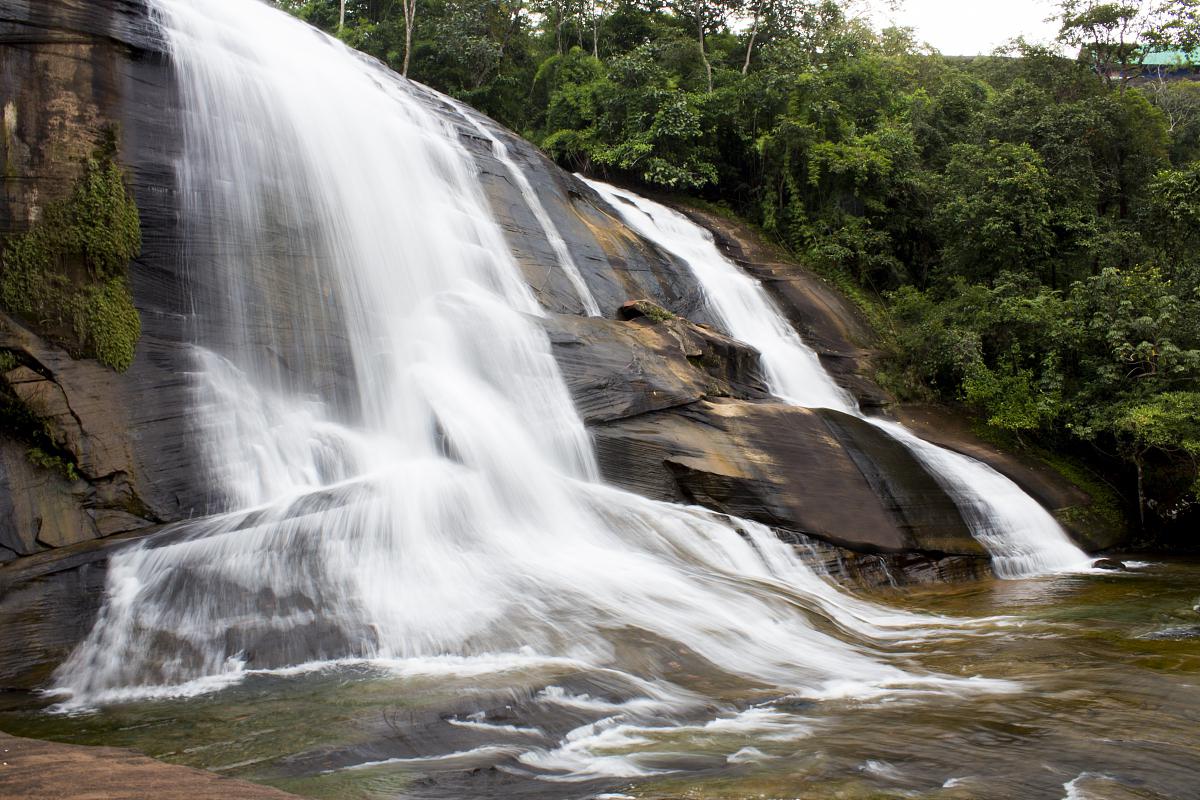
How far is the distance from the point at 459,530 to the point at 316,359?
3.25 meters

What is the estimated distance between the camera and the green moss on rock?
862 centimetres

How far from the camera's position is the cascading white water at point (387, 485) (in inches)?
277

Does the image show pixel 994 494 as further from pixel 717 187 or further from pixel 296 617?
pixel 717 187

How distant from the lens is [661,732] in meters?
5.71

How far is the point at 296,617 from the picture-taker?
7195mm

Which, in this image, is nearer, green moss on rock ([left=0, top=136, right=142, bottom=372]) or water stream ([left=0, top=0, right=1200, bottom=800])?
water stream ([left=0, top=0, right=1200, bottom=800])

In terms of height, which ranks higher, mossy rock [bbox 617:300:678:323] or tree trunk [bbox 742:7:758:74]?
tree trunk [bbox 742:7:758:74]

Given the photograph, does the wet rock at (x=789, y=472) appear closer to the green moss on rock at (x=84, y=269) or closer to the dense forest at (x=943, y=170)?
the dense forest at (x=943, y=170)

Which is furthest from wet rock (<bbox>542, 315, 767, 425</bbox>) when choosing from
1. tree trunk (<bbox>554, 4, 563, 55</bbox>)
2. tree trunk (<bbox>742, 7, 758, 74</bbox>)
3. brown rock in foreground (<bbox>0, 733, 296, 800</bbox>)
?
tree trunk (<bbox>554, 4, 563, 55</bbox>)

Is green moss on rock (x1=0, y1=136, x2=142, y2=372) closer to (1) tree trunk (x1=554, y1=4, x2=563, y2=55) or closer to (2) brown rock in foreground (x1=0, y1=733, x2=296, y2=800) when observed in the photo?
(2) brown rock in foreground (x1=0, y1=733, x2=296, y2=800)

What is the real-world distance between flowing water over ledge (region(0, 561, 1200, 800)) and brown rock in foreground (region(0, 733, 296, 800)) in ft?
2.66

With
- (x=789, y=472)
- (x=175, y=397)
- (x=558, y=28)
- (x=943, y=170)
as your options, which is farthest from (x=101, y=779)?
(x=558, y=28)

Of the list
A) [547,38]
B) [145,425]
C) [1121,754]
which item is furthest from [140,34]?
[547,38]

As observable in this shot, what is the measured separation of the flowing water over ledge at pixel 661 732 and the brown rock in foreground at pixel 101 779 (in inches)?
31.9
